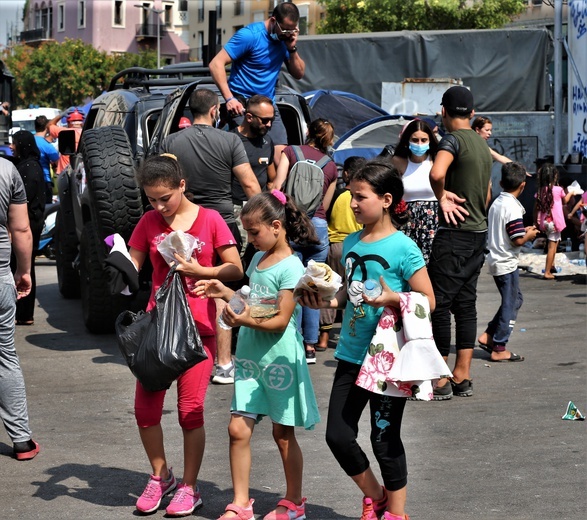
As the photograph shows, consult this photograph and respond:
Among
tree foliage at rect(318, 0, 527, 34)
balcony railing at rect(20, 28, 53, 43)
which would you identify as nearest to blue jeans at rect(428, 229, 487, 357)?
tree foliage at rect(318, 0, 527, 34)

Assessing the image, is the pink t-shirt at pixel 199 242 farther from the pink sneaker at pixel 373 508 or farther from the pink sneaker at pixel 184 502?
the pink sneaker at pixel 373 508

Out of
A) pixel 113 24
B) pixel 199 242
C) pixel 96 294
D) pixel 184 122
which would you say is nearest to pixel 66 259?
pixel 96 294

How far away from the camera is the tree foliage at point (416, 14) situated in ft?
139

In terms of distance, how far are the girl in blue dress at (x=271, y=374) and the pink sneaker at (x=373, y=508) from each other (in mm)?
327

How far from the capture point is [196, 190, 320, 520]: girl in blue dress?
511 centimetres

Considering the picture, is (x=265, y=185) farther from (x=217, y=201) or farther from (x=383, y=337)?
(x=383, y=337)

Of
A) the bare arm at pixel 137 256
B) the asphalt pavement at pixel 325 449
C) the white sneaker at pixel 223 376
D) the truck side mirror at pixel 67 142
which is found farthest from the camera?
the truck side mirror at pixel 67 142

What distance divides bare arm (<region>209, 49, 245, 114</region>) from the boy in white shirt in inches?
83.9

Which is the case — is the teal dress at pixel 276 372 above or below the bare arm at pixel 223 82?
below

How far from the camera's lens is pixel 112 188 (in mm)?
9320

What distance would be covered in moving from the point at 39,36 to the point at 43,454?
293 feet

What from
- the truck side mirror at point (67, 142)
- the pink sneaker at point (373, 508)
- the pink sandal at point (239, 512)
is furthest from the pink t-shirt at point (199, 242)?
the truck side mirror at point (67, 142)

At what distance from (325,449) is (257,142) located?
3.13 m

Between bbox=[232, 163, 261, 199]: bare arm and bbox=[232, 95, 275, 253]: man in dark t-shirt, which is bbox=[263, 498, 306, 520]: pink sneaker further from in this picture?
bbox=[232, 95, 275, 253]: man in dark t-shirt
